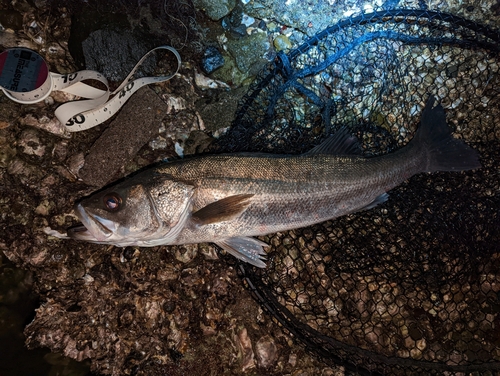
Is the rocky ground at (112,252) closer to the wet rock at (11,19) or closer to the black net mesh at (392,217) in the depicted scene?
the wet rock at (11,19)

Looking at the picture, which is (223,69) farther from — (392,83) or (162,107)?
(392,83)

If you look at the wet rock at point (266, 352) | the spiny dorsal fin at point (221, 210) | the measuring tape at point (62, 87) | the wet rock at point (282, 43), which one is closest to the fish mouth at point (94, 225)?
the spiny dorsal fin at point (221, 210)

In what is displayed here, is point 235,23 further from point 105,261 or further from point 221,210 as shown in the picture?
point 105,261

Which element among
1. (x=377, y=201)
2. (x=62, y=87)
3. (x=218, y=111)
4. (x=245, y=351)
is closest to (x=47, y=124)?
(x=62, y=87)

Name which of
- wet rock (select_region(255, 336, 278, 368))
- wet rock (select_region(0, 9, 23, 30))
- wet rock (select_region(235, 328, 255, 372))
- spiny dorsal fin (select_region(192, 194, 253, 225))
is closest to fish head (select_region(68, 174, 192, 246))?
spiny dorsal fin (select_region(192, 194, 253, 225))

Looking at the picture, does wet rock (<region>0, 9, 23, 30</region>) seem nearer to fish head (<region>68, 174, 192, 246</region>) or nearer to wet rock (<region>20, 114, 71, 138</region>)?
wet rock (<region>20, 114, 71, 138</region>)

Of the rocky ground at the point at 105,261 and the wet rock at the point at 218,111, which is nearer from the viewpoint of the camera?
the rocky ground at the point at 105,261
